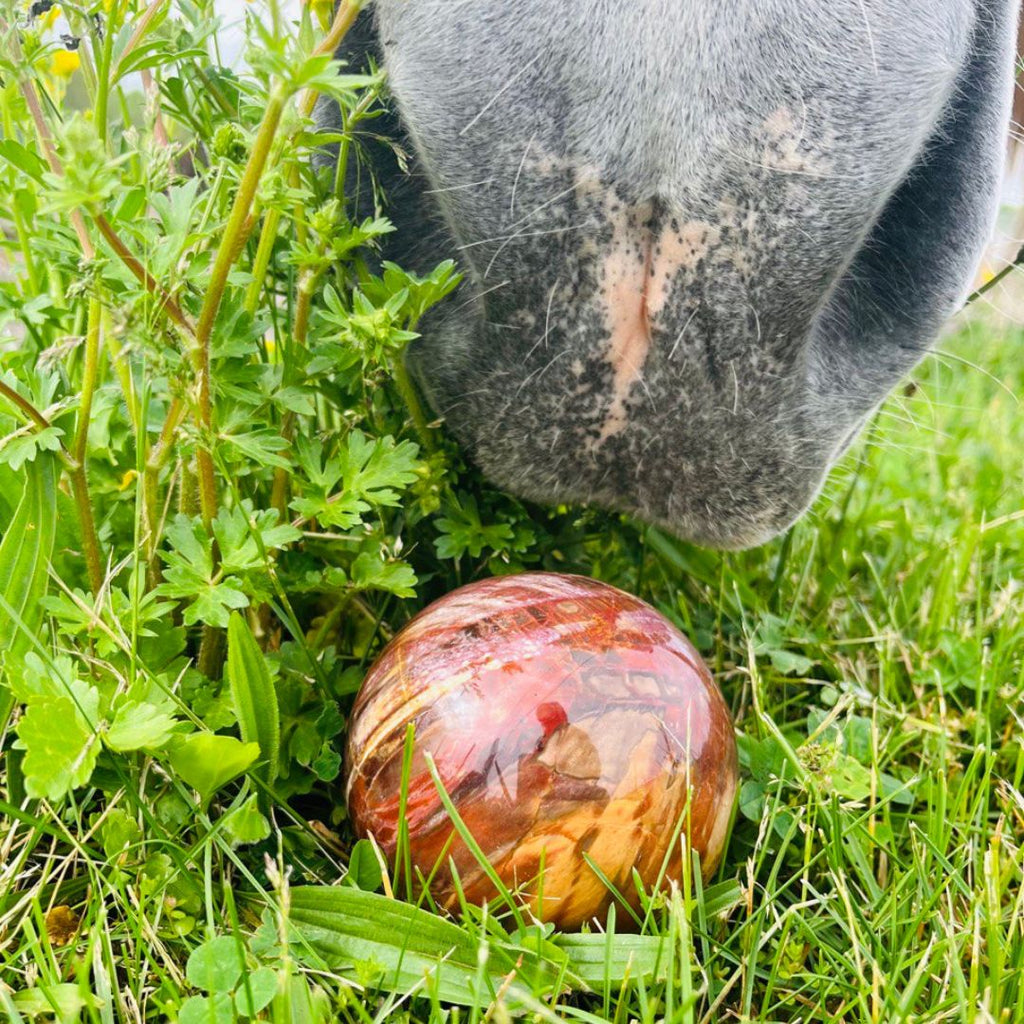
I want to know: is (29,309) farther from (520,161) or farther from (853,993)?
(853,993)

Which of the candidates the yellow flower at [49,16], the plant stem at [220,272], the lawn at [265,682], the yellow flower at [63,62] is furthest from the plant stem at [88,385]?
the yellow flower at [63,62]

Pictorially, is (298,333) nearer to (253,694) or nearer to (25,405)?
(25,405)

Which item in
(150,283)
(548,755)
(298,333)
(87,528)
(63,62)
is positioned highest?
(63,62)

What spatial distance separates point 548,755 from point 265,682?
0.29 metres

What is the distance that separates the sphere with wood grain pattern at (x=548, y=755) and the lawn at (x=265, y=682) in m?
0.04

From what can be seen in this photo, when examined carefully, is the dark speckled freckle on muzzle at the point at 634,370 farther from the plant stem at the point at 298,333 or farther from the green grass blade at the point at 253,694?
the green grass blade at the point at 253,694

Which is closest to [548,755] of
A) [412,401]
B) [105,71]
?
[412,401]

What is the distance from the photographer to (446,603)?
1164 millimetres

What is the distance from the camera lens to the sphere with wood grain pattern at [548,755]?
988 millimetres

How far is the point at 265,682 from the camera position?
3.55ft

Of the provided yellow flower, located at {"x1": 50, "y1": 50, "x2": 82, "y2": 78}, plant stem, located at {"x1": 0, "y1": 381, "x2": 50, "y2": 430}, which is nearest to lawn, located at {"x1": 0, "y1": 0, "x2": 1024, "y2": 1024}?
plant stem, located at {"x1": 0, "y1": 381, "x2": 50, "y2": 430}

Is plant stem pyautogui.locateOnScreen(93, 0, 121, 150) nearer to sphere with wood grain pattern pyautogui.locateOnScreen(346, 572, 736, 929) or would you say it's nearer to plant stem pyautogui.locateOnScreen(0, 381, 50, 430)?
plant stem pyautogui.locateOnScreen(0, 381, 50, 430)

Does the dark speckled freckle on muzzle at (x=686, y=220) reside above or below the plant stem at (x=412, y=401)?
above

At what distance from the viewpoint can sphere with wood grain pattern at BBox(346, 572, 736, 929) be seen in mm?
988
